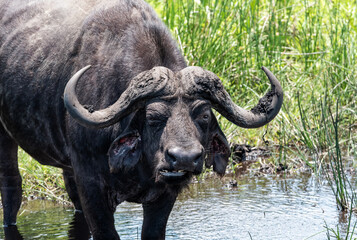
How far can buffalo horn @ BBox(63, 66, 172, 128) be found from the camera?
13.6ft

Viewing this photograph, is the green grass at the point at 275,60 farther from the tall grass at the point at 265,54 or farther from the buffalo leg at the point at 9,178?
the buffalo leg at the point at 9,178

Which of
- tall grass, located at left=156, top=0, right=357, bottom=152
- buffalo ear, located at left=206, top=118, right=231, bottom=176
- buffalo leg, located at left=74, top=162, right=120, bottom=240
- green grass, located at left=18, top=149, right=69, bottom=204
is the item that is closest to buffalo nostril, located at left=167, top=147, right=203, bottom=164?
buffalo ear, located at left=206, top=118, right=231, bottom=176

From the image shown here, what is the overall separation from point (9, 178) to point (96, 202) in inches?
62.8

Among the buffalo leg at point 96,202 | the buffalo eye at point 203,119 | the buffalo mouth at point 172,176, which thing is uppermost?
the buffalo eye at point 203,119

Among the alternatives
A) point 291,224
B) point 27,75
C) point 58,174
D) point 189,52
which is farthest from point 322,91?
point 27,75

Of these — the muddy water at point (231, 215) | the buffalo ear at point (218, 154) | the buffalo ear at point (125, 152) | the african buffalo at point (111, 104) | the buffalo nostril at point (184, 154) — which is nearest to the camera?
the buffalo nostril at point (184, 154)

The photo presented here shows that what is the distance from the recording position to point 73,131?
15.6 feet

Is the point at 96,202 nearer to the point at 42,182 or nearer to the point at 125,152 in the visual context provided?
the point at 125,152

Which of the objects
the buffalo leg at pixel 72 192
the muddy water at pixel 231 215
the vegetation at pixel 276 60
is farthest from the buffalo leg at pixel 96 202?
the vegetation at pixel 276 60

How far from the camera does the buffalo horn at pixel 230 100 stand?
14.2ft

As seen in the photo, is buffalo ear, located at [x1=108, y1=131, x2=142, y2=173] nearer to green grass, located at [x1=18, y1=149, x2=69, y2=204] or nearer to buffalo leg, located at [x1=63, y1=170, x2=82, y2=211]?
buffalo leg, located at [x1=63, y1=170, x2=82, y2=211]

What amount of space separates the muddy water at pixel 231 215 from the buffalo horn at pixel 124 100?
4.26 ft

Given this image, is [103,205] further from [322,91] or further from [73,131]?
[322,91]

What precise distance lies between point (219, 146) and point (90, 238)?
1.59 metres
